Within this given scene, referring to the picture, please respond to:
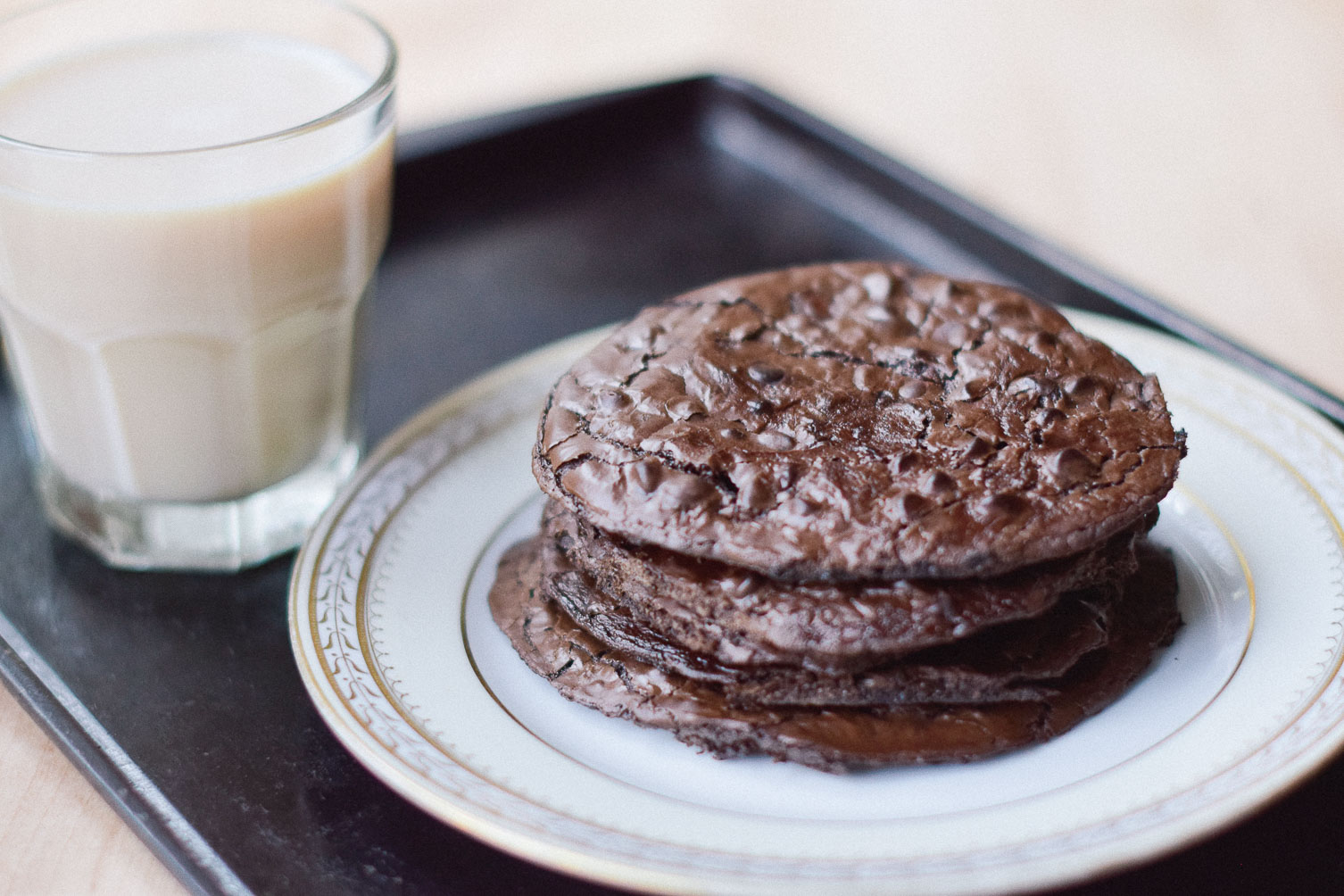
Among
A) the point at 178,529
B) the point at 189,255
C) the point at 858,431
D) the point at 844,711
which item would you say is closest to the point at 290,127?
the point at 189,255

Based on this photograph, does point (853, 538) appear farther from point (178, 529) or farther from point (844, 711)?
point (178, 529)

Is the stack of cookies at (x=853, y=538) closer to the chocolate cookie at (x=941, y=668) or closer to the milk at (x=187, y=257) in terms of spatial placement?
the chocolate cookie at (x=941, y=668)

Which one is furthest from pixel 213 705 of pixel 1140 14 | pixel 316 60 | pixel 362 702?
pixel 1140 14

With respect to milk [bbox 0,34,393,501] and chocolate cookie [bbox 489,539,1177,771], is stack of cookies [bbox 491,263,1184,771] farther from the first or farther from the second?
milk [bbox 0,34,393,501]

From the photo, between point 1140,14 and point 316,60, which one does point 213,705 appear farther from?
point 1140,14

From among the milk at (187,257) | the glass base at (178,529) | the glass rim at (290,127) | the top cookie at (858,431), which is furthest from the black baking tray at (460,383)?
the glass rim at (290,127)

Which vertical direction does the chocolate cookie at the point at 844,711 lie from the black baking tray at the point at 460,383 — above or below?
Answer: above
